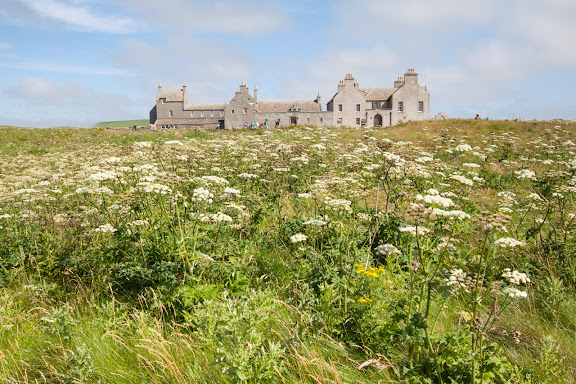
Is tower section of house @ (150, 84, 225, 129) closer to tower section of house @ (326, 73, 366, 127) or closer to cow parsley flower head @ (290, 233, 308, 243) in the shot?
tower section of house @ (326, 73, 366, 127)

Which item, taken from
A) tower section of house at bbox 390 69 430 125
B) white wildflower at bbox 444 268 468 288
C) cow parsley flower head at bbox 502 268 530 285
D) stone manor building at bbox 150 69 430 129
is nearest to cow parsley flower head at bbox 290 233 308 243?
white wildflower at bbox 444 268 468 288

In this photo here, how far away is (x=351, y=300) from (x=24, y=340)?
3589 mm

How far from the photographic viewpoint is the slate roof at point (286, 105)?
8675cm

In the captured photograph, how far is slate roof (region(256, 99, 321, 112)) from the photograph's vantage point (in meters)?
86.8

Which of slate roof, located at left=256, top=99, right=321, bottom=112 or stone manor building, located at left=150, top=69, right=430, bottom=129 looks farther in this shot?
slate roof, located at left=256, top=99, right=321, bottom=112

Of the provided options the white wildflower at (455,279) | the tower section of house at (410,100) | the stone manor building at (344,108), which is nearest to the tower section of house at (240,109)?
the stone manor building at (344,108)

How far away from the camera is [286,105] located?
8788 cm

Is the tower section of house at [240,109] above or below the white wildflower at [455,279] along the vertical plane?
above

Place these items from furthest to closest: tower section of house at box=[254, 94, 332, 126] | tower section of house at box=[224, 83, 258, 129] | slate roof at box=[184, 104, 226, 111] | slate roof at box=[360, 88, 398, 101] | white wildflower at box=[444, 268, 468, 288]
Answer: slate roof at box=[184, 104, 226, 111] < tower section of house at box=[224, 83, 258, 129] < tower section of house at box=[254, 94, 332, 126] < slate roof at box=[360, 88, 398, 101] < white wildflower at box=[444, 268, 468, 288]

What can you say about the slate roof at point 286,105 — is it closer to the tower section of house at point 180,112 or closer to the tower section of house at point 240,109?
the tower section of house at point 240,109

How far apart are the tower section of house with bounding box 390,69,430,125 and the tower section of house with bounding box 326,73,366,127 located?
21.1 feet

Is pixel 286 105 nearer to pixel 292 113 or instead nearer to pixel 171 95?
pixel 292 113

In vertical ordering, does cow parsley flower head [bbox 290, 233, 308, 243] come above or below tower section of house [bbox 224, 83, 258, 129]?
below

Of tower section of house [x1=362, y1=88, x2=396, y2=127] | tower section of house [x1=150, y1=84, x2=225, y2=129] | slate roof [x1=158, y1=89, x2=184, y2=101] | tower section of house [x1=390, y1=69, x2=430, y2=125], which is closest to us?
tower section of house [x1=390, y1=69, x2=430, y2=125]
